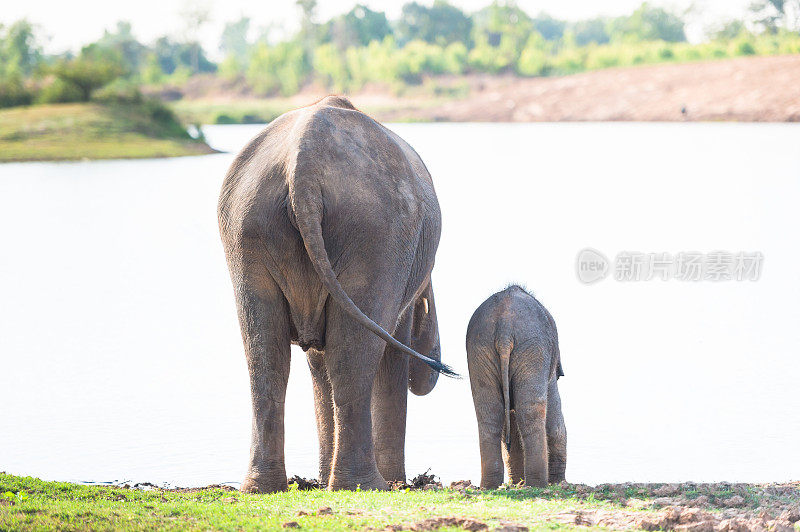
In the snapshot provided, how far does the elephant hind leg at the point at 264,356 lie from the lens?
6367 mm

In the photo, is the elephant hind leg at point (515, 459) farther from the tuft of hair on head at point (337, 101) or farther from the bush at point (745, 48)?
the bush at point (745, 48)

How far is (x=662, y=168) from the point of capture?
127ft

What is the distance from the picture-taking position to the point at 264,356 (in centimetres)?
638

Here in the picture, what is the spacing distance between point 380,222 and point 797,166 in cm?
3230

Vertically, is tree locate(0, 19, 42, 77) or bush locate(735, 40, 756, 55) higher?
tree locate(0, 19, 42, 77)

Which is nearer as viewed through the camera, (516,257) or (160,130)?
(516,257)

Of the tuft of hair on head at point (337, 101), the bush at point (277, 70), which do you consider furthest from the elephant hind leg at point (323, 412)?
the bush at point (277, 70)

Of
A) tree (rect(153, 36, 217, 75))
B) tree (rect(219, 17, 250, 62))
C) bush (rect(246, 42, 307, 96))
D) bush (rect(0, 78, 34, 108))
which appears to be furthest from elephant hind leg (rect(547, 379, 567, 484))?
tree (rect(219, 17, 250, 62))

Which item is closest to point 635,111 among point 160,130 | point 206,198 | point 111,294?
point 160,130

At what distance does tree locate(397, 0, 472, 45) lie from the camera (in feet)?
350

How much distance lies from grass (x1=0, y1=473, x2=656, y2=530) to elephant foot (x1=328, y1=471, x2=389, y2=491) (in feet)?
0.51

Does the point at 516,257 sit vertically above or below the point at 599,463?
above

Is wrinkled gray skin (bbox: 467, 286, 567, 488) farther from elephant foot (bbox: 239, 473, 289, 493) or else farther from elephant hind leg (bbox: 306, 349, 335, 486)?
elephant foot (bbox: 239, 473, 289, 493)

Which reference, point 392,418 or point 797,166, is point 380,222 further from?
point 797,166
